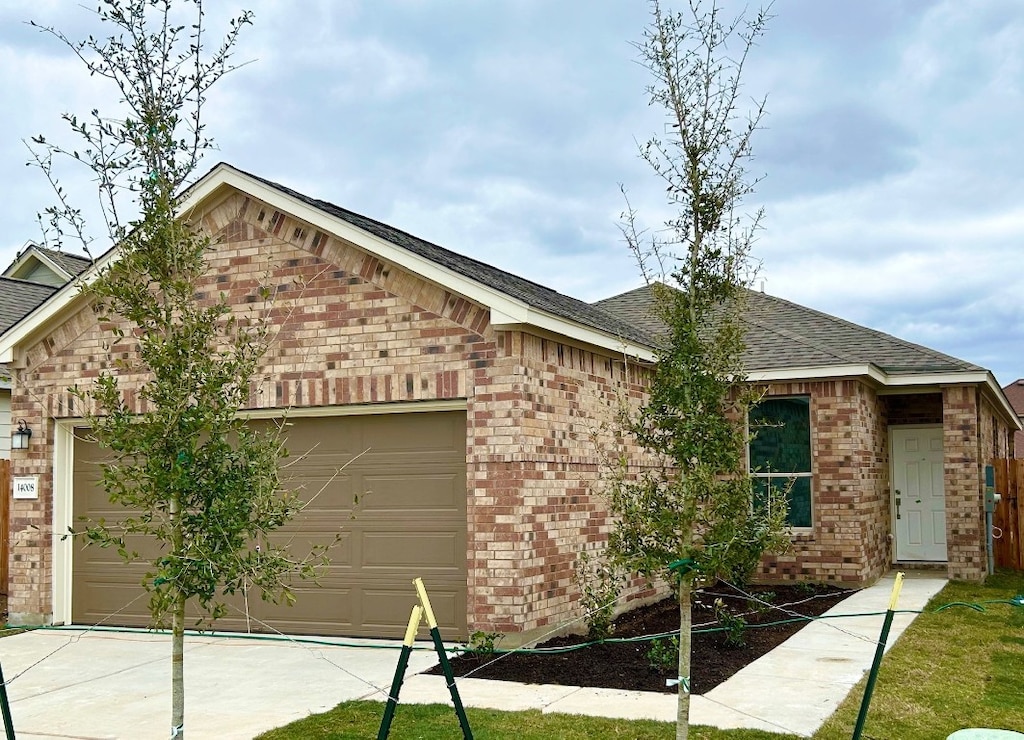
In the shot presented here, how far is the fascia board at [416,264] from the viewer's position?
9.80m

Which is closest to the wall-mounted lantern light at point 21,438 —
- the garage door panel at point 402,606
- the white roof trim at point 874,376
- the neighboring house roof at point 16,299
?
the neighboring house roof at point 16,299

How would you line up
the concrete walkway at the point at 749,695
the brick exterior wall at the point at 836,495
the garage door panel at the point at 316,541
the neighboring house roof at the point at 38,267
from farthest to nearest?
the neighboring house roof at the point at 38,267
the brick exterior wall at the point at 836,495
the garage door panel at the point at 316,541
the concrete walkway at the point at 749,695

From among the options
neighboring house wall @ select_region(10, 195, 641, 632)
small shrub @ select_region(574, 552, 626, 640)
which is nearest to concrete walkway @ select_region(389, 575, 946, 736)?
small shrub @ select_region(574, 552, 626, 640)

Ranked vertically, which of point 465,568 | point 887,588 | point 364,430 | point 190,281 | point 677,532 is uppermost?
point 190,281

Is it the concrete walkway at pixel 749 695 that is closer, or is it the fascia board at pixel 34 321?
the concrete walkway at pixel 749 695

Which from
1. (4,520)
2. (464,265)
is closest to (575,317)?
(464,265)

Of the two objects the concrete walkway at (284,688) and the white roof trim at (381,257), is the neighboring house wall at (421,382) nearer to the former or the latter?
the white roof trim at (381,257)

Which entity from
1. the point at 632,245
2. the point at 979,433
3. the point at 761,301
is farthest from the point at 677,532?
the point at 761,301

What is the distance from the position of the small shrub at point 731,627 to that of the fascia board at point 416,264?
2720 mm

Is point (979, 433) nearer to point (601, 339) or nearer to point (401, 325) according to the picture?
point (601, 339)

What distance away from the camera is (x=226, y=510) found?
19.2ft

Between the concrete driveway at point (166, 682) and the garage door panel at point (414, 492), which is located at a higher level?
the garage door panel at point (414, 492)

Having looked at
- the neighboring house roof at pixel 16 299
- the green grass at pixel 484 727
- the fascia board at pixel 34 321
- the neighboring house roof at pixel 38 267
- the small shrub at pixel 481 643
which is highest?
the neighboring house roof at pixel 38 267

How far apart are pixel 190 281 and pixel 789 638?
725cm
